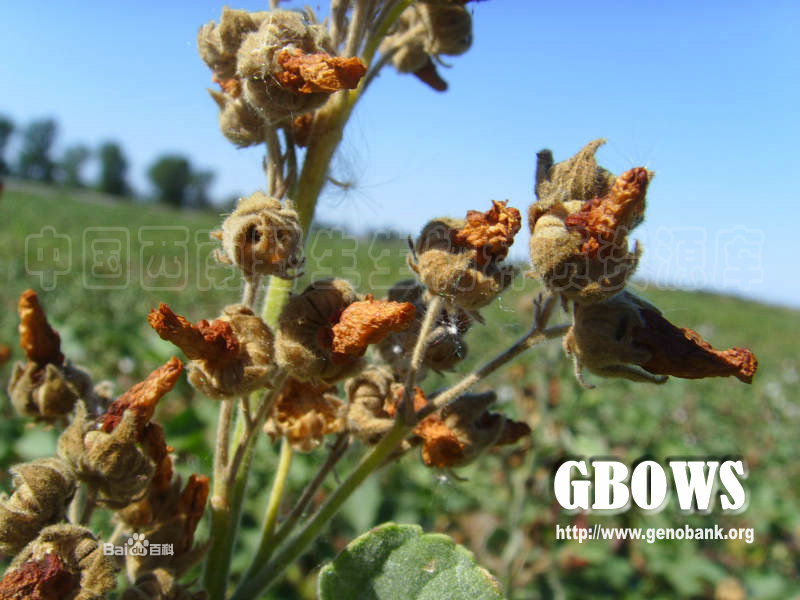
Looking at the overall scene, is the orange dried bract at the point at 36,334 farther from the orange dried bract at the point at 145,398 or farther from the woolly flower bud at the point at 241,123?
the woolly flower bud at the point at 241,123

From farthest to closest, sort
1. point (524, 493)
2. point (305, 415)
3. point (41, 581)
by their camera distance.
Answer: point (524, 493) < point (305, 415) < point (41, 581)

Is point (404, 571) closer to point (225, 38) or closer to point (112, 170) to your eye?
point (225, 38)

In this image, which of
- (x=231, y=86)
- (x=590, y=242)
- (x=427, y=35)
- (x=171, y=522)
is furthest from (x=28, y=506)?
(x=427, y=35)

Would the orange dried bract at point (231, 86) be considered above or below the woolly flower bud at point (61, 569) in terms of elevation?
above

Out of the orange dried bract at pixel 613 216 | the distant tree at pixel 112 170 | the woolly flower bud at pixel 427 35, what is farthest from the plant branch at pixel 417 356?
the distant tree at pixel 112 170

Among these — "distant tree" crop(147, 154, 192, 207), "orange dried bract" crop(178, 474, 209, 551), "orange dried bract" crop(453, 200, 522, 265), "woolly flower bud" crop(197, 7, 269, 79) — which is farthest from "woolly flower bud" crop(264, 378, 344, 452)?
"distant tree" crop(147, 154, 192, 207)

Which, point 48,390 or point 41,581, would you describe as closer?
point 41,581

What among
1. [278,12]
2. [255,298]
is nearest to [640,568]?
[255,298]
